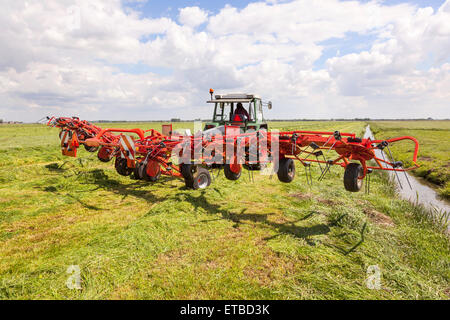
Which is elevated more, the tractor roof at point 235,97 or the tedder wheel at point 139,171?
the tractor roof at point 235,97

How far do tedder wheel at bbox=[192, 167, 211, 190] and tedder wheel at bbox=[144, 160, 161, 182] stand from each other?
1.12 meters

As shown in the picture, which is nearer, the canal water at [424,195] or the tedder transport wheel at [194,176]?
the tedder transport wheel at [194,176]

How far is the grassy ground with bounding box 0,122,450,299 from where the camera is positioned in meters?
3.24

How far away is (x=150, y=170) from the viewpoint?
272 inches

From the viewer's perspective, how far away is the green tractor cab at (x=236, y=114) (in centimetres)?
836

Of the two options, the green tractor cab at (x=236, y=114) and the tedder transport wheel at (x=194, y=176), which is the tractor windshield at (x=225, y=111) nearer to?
the green tractor cab at (x=236, y=114)

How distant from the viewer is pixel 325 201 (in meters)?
6.94

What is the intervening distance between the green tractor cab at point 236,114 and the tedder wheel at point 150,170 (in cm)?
273

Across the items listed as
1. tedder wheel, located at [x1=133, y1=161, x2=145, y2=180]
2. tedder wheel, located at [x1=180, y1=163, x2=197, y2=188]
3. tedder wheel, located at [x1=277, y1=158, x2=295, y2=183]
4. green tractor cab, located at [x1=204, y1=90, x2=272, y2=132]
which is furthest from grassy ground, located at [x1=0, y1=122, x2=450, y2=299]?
green tractor cab, located at [x1=204, y1=90, x2=272, y2=132]

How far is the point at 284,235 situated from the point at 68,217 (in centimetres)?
478
